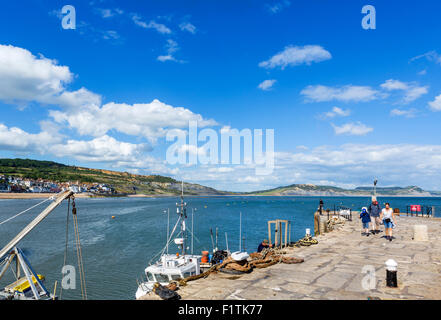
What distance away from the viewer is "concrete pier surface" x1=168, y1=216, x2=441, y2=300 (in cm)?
873

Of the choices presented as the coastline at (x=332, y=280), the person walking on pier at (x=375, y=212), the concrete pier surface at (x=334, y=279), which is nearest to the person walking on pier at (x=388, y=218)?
the person walking on pier at (x=375, y=212)

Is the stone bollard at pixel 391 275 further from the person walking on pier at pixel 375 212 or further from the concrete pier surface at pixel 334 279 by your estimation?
the person walking on pier at pixel 375 212

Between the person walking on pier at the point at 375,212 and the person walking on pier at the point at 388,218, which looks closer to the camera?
the person walking on pier at the point at 388,218

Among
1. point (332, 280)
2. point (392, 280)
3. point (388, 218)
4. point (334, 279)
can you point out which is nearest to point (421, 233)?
point (388, 218)

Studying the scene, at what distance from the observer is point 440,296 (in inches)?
336

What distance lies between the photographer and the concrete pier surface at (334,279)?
28.6 ft

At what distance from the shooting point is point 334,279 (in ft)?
33.8

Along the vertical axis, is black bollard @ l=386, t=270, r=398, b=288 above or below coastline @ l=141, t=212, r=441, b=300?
above

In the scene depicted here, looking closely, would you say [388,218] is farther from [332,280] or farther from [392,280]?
[332,280]

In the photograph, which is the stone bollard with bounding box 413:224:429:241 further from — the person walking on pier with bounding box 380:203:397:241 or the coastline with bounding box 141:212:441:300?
the coastline with bounding box 141:212:441:300

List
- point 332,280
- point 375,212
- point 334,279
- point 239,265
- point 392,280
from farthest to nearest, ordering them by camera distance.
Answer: point 375,212 → point 239,265 → point 334,279 → point 332,280 → point 392,280

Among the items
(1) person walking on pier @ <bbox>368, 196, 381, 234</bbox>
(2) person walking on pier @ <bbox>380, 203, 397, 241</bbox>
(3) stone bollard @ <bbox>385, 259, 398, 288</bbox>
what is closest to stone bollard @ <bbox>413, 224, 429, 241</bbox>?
(2) person walking on pier @ <bbox>380, 203, 397, 241</bbox>

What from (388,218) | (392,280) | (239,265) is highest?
(388,218)
